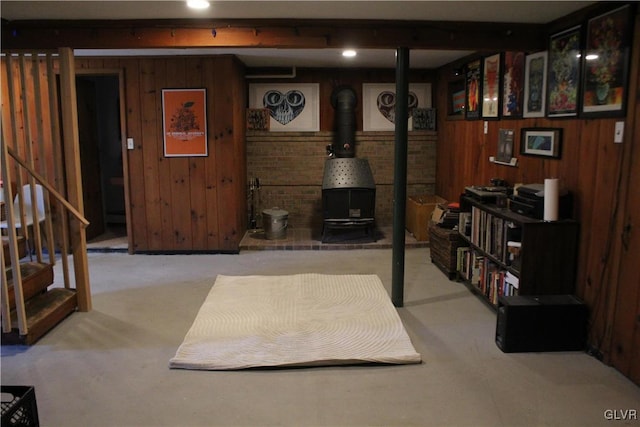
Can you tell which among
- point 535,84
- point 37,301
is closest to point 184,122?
point 37,301

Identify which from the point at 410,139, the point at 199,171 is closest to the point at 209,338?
the point at 199,171

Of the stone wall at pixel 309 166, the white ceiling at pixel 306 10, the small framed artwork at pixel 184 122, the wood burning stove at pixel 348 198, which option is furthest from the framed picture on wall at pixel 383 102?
the white ceiling at pixel 306 10

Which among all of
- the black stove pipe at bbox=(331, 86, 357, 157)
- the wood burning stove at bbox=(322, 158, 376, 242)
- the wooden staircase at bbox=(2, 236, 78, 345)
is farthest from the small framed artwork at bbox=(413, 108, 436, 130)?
the wooden staircase at bbox=(2, 236, 78, 345)

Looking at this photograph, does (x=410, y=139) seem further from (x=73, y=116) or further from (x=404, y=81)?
(x=73, y=116)

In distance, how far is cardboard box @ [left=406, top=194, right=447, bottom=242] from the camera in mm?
6281

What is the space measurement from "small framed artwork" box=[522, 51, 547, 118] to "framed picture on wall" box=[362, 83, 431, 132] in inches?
110

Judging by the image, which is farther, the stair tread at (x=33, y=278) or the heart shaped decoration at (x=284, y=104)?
the heart shaped decoration at (x=284, y=104)

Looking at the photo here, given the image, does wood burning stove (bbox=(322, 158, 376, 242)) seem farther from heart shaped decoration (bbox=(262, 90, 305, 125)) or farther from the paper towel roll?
the paper towel roll

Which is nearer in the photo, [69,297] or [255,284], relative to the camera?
[69,297]

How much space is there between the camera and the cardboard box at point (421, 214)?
6.28 meters

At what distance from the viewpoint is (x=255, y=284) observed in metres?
4.72

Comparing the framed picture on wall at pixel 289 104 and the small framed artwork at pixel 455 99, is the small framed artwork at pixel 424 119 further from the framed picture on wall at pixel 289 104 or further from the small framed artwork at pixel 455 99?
the framed picture on wall at pixel 289 104

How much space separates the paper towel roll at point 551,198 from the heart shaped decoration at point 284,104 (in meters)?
4.10

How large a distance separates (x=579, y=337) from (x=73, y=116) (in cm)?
397
